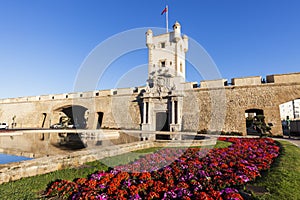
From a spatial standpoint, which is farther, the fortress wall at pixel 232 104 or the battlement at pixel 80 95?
the battlement at pixel 80 95

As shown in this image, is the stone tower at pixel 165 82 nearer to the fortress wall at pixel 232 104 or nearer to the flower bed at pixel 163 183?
the fortress wall at pixel 232 104

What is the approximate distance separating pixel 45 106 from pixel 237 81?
3536 centimetres

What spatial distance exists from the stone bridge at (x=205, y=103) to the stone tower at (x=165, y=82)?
4.64 feet

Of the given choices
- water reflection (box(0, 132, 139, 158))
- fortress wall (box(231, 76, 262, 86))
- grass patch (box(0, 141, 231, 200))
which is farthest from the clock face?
grass patch (box(0, 141, 231, 200))

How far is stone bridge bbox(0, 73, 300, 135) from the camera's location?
715 inches

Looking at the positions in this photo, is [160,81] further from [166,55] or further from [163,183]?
[163,183]

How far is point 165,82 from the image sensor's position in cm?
2464

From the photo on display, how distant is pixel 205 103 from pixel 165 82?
6730 millimetres

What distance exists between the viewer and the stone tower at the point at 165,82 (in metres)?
22.2

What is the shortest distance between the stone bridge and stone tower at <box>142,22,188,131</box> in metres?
1.42

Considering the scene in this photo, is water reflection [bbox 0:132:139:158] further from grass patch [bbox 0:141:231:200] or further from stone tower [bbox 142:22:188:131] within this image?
stone tower [bbox 142:22:188:131]

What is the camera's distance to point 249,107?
1920cm

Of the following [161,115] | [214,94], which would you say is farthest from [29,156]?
[214,94]

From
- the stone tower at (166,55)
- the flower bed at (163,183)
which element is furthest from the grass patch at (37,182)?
the stone tower at (166,55)
